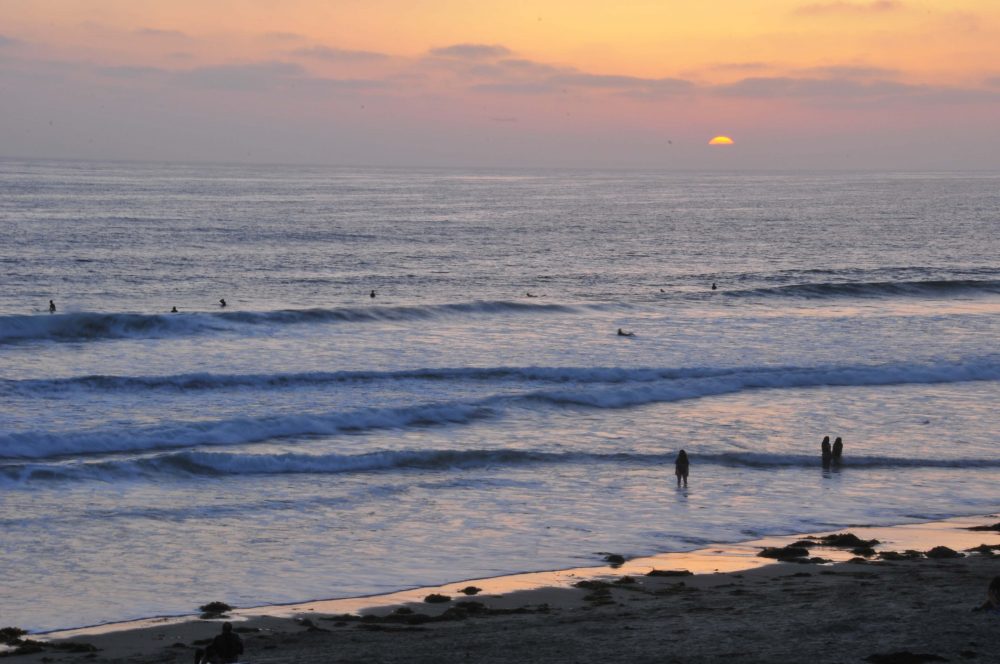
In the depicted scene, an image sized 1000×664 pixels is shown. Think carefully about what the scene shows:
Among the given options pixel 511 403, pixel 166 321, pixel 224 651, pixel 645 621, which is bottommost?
pixel 511 403

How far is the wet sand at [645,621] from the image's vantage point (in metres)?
15.0

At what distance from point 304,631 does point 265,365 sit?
1055 inches

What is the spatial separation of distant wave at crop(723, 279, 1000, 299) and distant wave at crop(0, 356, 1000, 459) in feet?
71.6

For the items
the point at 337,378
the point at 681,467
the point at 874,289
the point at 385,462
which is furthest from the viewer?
the point at 874,289

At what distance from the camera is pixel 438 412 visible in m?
35.7

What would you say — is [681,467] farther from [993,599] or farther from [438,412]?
[993,599]

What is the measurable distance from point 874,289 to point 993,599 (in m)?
55.0

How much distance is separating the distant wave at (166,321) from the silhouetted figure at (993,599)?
3924 cm

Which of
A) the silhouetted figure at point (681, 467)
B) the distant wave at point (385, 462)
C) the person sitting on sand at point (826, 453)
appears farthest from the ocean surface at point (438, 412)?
the silhouetted figure at point (681, 467)

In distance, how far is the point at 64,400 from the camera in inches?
1411

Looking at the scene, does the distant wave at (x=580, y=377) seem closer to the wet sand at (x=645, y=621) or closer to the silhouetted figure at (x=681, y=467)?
the silhouetted figure at (x=681, y=467)

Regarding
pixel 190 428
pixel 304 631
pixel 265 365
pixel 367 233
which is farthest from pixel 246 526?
pixel 367 233

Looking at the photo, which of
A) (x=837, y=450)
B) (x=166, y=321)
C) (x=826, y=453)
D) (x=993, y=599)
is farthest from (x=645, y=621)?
(x=166, y=321)

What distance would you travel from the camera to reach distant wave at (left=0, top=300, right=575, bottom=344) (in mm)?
48469
